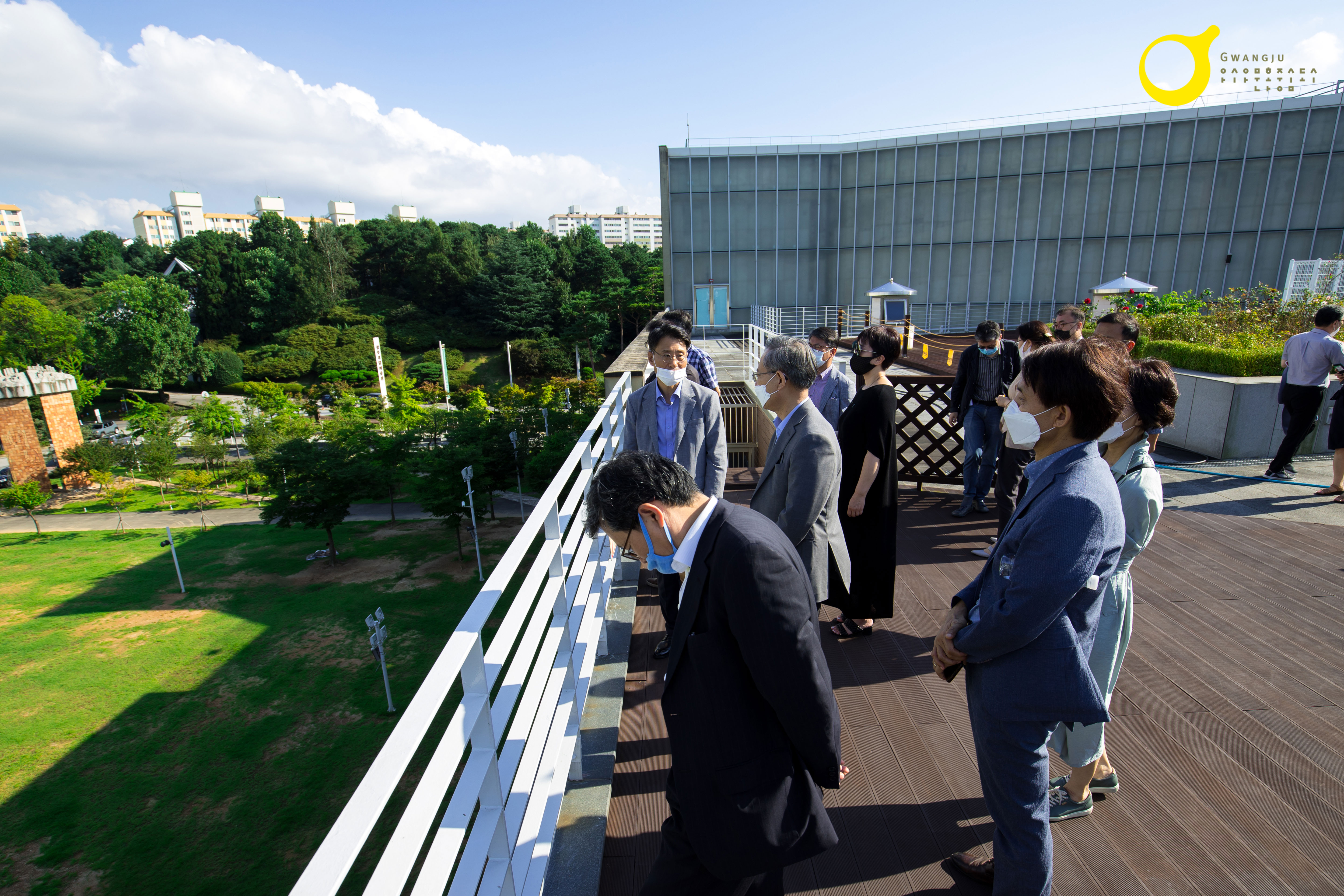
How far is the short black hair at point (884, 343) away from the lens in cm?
322

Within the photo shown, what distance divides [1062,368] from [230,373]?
6591 cm

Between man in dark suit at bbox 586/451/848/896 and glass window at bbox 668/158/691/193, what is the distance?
2543 cm

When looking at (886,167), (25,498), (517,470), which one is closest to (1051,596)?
(517,470)

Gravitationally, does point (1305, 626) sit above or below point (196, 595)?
above

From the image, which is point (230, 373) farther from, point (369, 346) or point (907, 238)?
point (907, 238)

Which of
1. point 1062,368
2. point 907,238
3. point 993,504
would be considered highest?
point 907,238

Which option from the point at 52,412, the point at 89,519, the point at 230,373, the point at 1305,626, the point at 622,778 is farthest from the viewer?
the point at 230,373

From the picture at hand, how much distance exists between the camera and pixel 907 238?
1049 inches

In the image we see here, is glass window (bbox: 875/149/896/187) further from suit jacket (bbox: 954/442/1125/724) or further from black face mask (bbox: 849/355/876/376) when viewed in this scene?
suit jacket (bbox: 954/442/1125/724)

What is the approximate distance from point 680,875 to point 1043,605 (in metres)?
1.12

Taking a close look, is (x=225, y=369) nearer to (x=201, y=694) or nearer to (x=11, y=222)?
(x=201, y=694)

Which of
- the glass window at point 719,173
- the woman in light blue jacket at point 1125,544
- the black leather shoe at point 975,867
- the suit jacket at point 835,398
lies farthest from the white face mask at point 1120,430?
the glass window at point 719,173

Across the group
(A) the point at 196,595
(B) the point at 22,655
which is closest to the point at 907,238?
(A) the point at 196,595

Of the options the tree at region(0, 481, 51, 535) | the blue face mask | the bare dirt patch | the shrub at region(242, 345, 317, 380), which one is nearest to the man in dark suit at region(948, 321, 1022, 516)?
the blue face mask
